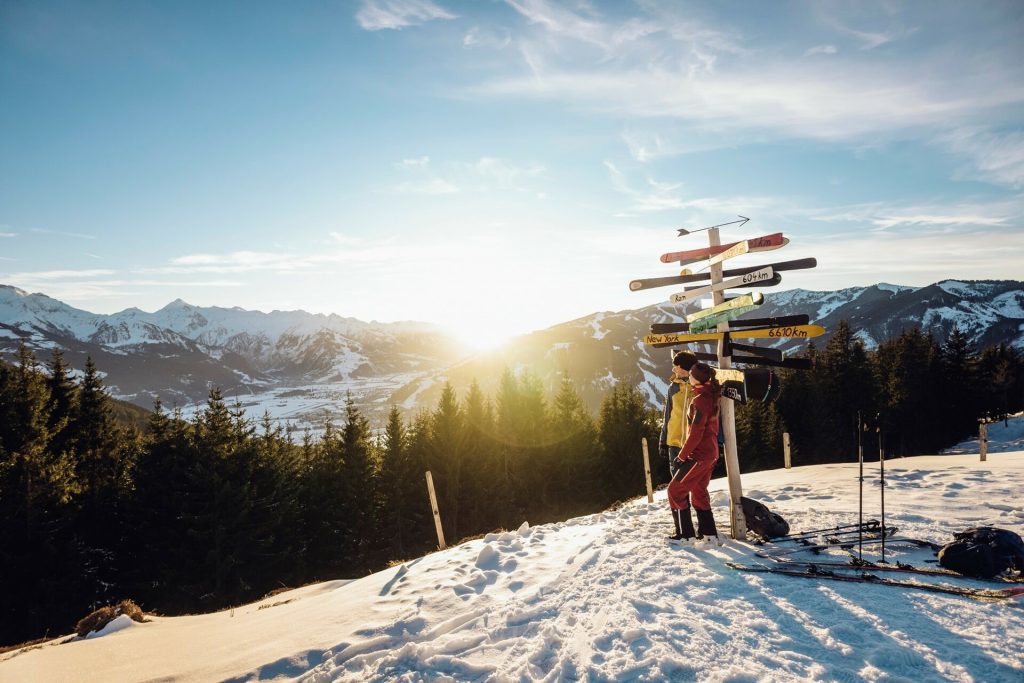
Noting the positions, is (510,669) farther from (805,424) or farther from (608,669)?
(805,424)

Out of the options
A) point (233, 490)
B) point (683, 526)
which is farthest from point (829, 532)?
point (233, 490)

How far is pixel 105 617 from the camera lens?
9.27 m

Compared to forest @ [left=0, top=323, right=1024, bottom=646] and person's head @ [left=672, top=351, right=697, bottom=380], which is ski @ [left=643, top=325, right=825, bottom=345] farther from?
forest @ [left=0, top=323, right=1024, bottom=646]

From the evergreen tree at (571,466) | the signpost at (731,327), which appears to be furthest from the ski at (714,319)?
the evergreen tree at (571,466)

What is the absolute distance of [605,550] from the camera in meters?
7.53

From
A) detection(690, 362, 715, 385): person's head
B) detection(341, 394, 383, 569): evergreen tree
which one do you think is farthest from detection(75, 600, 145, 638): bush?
detection(341, 394, 383, 569): evergreen tree

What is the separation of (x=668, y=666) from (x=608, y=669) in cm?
49

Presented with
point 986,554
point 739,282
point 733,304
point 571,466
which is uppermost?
point 739,282

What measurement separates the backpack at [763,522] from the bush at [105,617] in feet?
37.8

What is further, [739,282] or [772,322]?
[739,282]

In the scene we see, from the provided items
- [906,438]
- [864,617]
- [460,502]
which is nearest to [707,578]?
[864,617]

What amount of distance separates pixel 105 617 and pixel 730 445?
12024mm

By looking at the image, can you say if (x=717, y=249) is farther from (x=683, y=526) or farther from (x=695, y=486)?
(x=683, y=526)

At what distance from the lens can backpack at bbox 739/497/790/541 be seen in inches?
291
